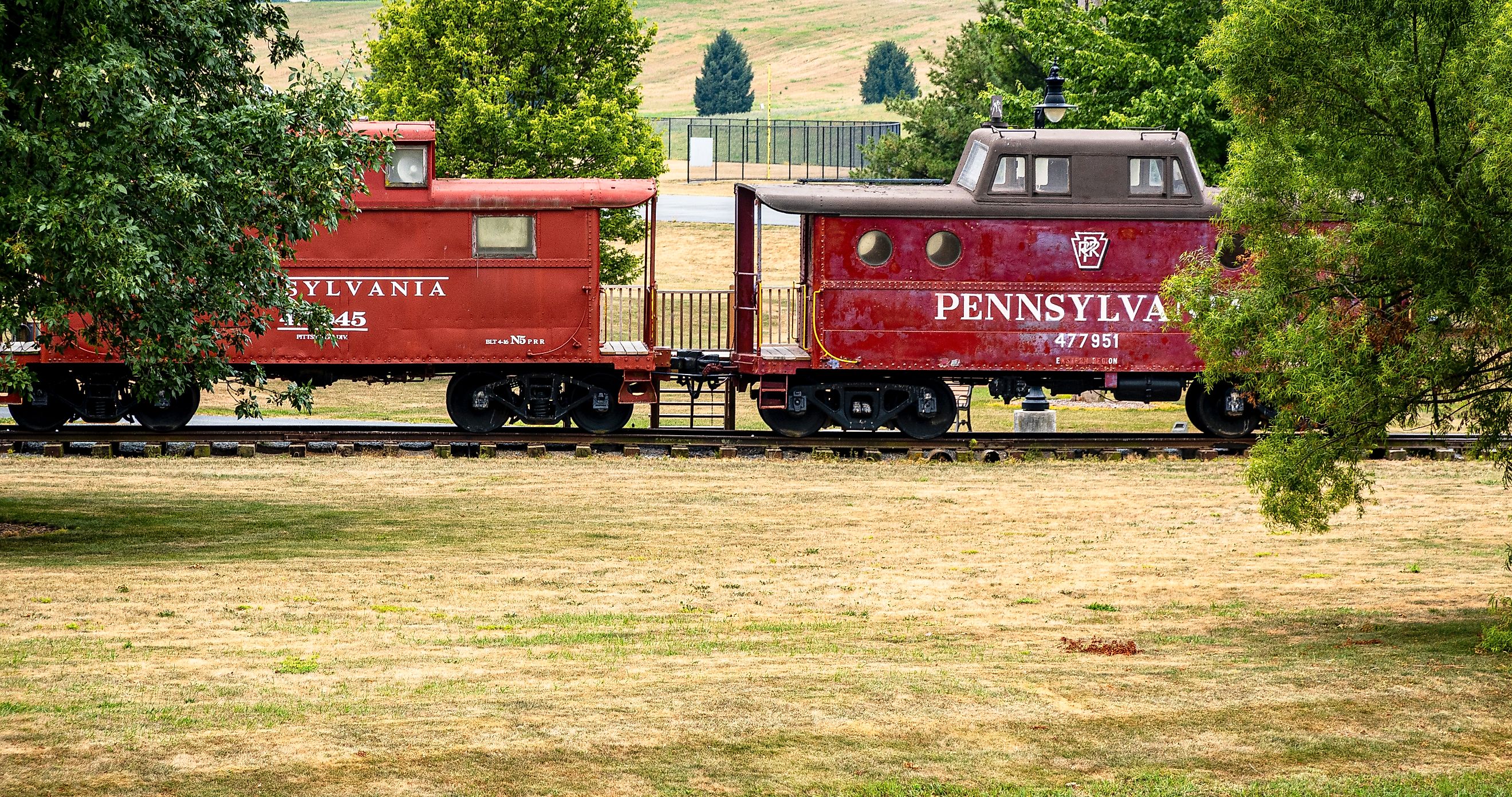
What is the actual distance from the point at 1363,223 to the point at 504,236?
13.3m

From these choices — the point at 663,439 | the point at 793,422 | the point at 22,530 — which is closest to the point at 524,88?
the point at 663,439

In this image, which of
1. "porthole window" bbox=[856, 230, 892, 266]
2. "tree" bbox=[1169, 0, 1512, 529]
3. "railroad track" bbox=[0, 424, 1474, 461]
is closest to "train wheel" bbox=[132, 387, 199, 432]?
"railroad track" bbox=[0, 424, 1474, 461]

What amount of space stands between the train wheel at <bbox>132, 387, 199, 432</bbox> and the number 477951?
11.7 m

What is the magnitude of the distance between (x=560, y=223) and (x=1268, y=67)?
12.4m

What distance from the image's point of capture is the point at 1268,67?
1092 centimetres

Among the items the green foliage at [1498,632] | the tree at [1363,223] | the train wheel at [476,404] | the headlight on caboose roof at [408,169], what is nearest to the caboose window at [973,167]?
the train wheel at [476,404]

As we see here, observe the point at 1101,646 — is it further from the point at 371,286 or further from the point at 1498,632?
the point at 371,286

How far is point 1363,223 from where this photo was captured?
10570mm

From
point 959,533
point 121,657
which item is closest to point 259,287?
point 121,657

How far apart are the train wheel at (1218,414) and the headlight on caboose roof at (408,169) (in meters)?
11.0

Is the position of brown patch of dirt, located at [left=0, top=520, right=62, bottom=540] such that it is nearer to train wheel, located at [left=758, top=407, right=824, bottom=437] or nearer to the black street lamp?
train wheel, located at [left=758, top=407, right=824, bottom=437]

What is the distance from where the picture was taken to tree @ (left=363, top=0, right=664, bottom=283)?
30734 mm

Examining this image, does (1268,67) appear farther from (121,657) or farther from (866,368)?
(866,368)

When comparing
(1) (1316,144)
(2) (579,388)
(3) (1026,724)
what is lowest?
(3) (1026,724)
